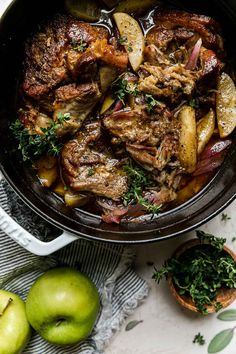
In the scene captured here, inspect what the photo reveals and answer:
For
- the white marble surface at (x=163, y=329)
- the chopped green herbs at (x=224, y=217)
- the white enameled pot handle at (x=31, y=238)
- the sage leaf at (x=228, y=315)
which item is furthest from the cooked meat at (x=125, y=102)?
the sage leaf at (x=228, y=315)

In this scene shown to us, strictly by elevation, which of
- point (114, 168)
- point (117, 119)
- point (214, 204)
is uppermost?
point (117, 119)

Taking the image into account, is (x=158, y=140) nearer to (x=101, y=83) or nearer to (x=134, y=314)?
(x=101, y=83)

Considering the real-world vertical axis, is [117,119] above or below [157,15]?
below

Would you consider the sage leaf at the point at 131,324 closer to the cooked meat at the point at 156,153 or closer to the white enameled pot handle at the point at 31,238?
the white enameled pot handle at the point at 31,238

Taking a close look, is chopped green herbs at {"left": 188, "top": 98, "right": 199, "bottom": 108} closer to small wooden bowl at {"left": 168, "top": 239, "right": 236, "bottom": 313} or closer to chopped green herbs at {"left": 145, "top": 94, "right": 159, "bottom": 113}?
chopped green herbs at {"left": 145, "top": 94, "right": 159, "bottom": 113}

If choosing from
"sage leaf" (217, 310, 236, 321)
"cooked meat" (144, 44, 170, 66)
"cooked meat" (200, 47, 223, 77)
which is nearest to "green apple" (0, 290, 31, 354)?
"sage leaf" (217, 310, 236, 321)

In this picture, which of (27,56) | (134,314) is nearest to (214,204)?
(134,314)
